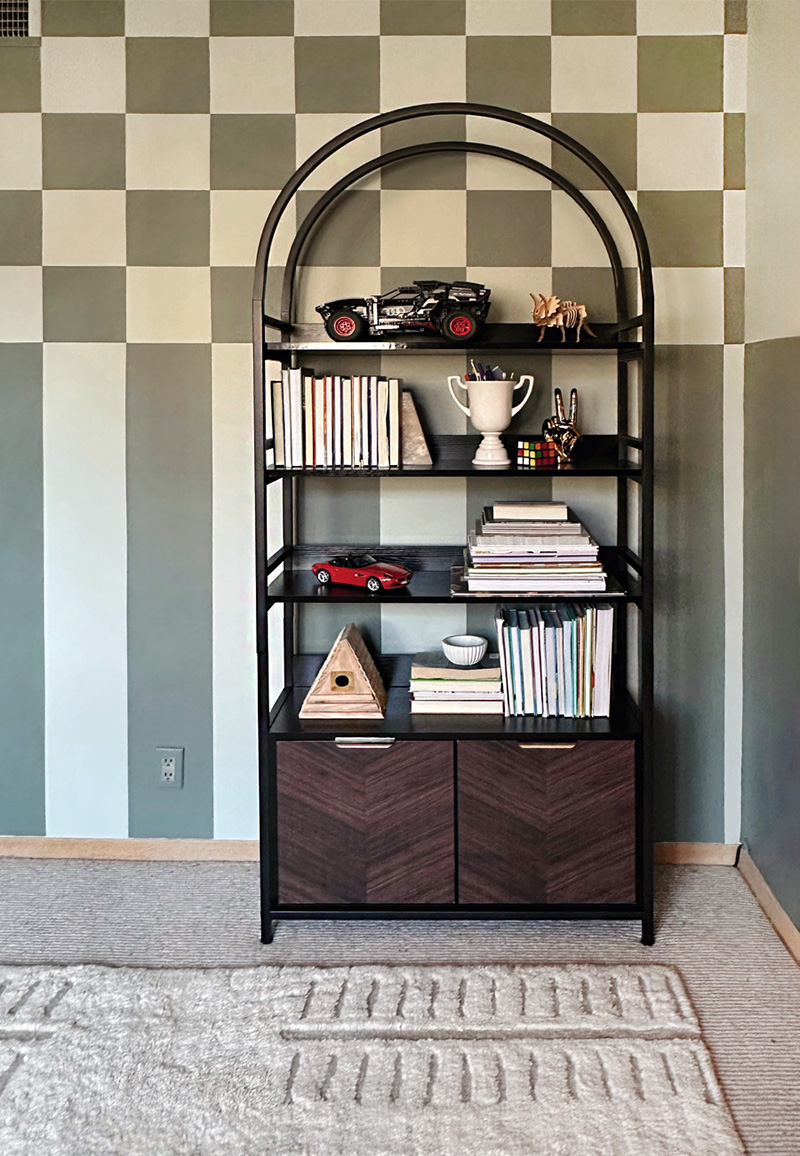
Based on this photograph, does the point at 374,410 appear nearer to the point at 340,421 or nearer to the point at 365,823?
the point at 340,421

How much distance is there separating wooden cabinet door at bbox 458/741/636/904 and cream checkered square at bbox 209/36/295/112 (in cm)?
184

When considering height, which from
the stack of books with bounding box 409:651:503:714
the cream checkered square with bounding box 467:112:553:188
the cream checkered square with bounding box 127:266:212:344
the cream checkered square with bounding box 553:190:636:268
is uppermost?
the cream checkered square with bounding box 467:112:553:188

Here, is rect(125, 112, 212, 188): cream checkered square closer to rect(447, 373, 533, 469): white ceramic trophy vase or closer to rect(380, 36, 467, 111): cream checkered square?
rect(380, 36, 467, 111): cream checkered square

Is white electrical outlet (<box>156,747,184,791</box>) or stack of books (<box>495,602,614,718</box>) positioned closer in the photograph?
stack of books (<box>495,602,614,718</box>)

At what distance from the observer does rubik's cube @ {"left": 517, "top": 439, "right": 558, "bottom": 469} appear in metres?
2.81

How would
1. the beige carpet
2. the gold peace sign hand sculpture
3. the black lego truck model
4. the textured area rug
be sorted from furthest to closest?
1. the gold peace sign hand sculpture
2. the black lego truck model
3. the beige carpet
4. the textured area rug

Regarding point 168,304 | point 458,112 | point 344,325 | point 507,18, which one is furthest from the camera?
point 168,304

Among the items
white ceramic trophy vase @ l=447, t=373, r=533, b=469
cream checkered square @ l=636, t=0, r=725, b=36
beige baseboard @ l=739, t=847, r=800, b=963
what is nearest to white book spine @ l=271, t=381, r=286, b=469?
white ceramic trophy vase @ l=447, t=373, r=533, b=469

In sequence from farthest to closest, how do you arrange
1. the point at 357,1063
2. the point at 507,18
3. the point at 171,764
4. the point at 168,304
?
1. the point at 171,764
2. the point at 168,304
3. the point at 507,18
4. the point at 357,1063

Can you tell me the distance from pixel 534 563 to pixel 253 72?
1.57 metres

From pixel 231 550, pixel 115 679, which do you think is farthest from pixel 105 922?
pixel 231 550

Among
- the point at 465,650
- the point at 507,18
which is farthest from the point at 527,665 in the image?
the point at 507,18

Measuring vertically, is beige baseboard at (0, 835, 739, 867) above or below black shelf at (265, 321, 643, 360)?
below

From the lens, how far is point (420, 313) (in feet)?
9.20
